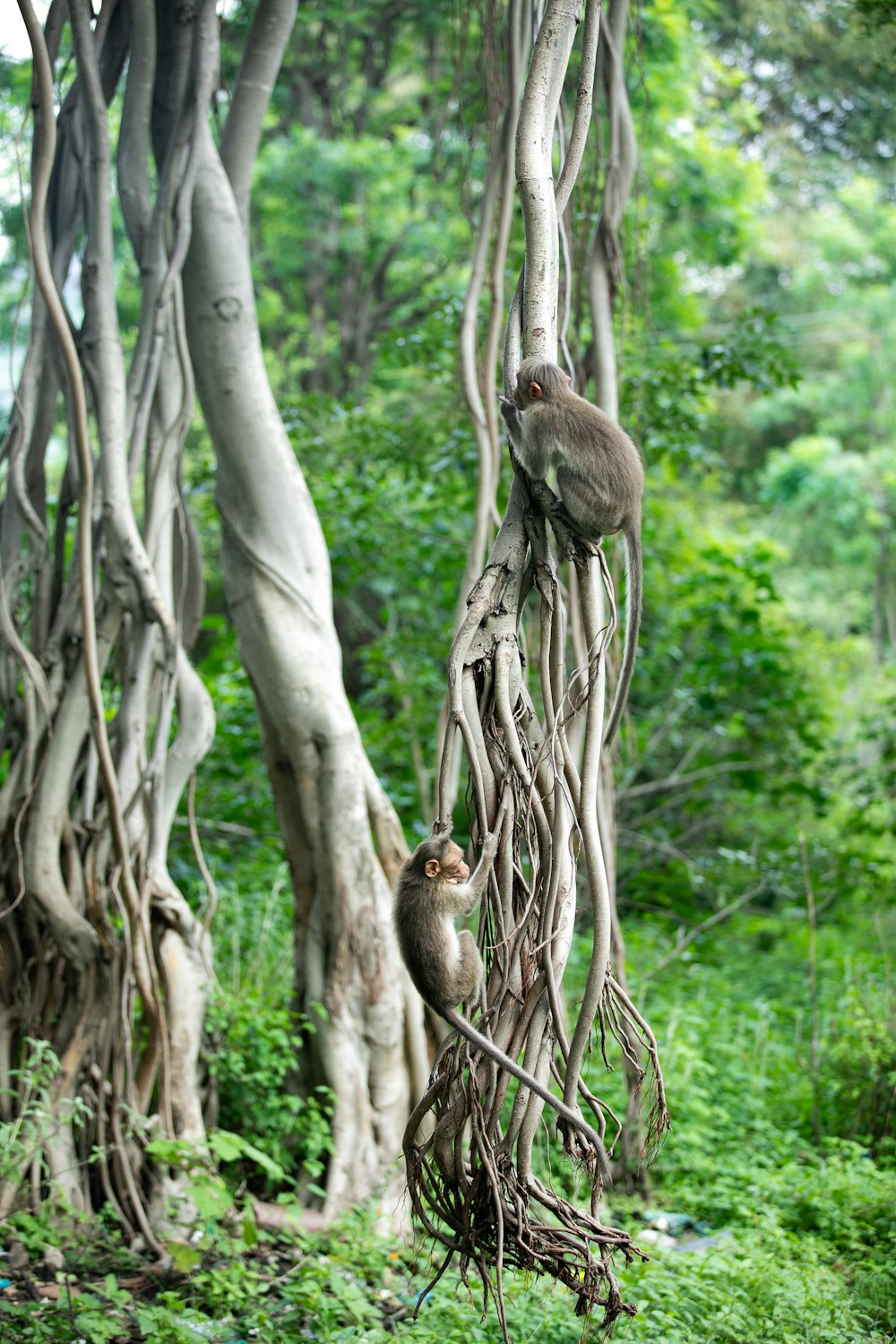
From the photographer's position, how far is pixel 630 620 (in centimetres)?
202

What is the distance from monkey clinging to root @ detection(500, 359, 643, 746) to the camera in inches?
73.5

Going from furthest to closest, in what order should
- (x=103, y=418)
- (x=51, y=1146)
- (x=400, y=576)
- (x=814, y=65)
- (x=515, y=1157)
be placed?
(x=814, y=65)
(x=400, y=576)
(x=103, y=418)
(x=51, y=1146)
(x=515, y=1157)

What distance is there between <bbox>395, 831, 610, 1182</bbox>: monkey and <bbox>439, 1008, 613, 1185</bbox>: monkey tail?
0.07m

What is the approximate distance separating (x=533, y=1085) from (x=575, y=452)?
970 millimetres

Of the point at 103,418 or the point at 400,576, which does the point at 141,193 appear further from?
the point at 400,576

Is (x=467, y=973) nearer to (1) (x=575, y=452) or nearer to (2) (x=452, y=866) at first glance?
(2) (x=452, y=866)

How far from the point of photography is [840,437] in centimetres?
1588

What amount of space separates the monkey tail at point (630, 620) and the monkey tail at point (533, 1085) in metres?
0.58

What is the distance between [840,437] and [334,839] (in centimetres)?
1410

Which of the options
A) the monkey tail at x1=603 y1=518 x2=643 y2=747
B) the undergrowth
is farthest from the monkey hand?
the undergrowth

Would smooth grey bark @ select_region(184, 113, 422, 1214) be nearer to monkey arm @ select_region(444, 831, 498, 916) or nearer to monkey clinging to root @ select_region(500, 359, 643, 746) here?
monkey clinging to root @ select_region(500, 359, 643, 746)

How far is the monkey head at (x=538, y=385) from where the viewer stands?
1880 mm

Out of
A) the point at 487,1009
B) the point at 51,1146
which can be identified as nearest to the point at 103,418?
the point at 51,1146

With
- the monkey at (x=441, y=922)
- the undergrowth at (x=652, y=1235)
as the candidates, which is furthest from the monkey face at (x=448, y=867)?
the undergrowth at (x=652, y=1235)
